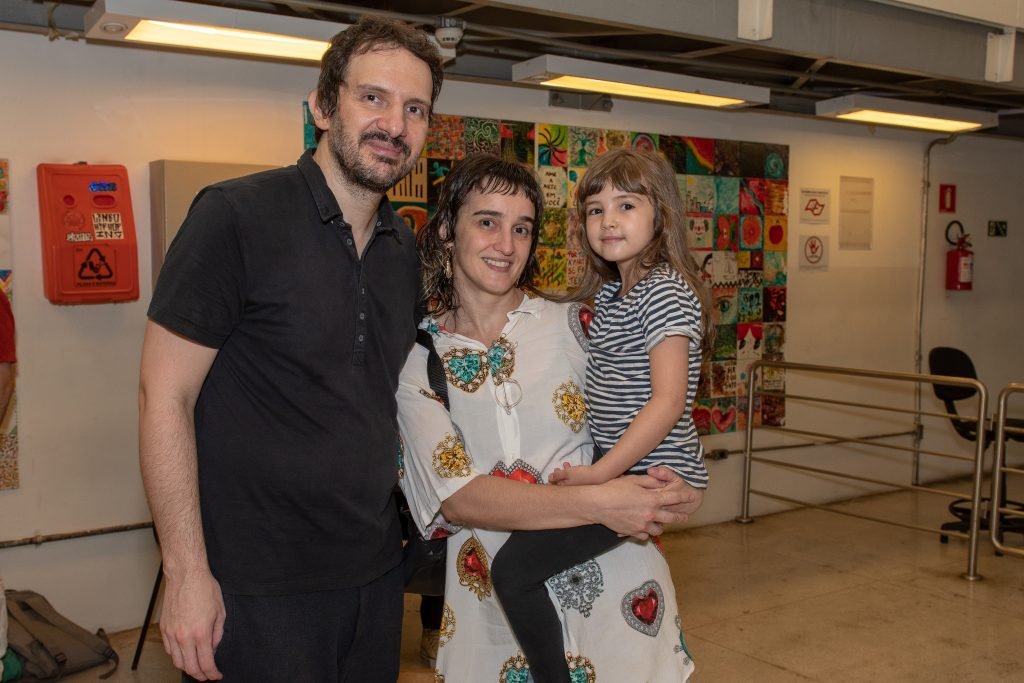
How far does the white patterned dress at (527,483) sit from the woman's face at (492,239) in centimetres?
11

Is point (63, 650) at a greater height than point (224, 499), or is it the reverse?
point (224, 499)

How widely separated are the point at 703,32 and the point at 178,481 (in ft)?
9.71

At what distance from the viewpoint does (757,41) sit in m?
3.98

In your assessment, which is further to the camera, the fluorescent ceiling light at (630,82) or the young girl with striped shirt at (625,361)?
the fluorescent ceiling light at (630,82)

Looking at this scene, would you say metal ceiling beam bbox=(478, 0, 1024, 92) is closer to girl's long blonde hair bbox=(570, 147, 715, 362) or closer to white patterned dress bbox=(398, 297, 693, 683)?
girl's long blonde hair bbox=(570, 147, 715, 362)


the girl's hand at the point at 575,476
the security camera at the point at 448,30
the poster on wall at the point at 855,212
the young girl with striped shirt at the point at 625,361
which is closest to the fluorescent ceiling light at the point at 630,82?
the security camera at the point at 448,30

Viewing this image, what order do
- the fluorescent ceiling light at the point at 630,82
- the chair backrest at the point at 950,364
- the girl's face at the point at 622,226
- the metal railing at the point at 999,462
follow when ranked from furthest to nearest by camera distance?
the chair backrest at the point at 950,364
the metal railing at the point at 999,462
the fluorescent ceiling light at the point at 630,82
the girl's face at the point at 622,226

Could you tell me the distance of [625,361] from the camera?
2.22 metres

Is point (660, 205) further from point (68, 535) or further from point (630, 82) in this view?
point (68, 535)

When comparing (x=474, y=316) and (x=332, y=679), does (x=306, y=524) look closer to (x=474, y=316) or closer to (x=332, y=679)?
(x=332, y=679)

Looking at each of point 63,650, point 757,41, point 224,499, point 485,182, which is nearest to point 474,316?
point 485,182

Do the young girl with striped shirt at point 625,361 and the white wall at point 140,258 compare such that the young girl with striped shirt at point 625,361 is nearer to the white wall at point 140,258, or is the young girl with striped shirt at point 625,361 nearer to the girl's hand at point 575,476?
the girl's hand at point 575,476

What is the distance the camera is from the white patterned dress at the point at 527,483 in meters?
2.01

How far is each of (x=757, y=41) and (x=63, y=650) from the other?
3.65 metres
